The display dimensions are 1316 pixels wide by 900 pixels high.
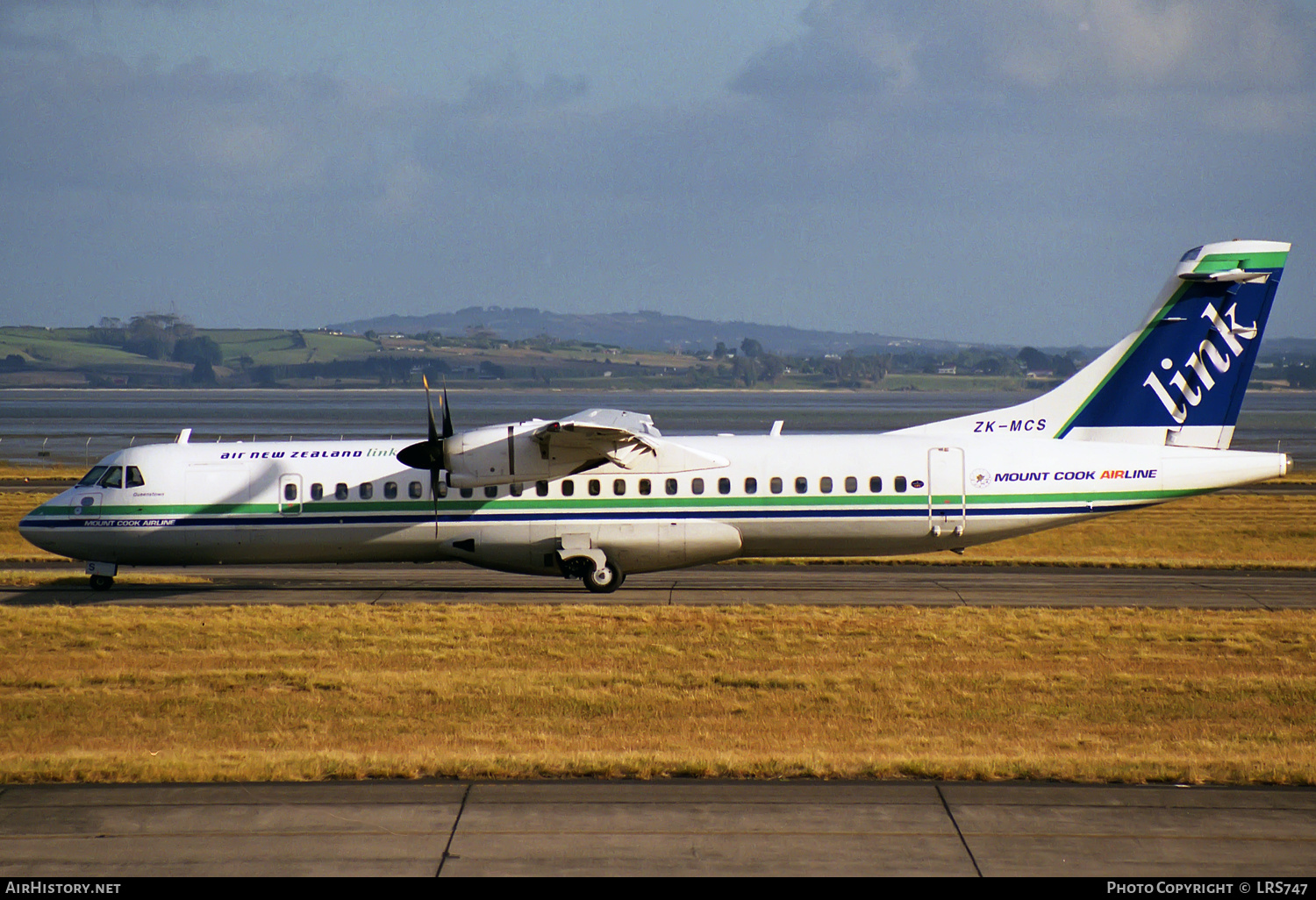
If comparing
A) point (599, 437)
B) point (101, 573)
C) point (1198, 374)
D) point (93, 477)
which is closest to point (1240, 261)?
point (1198, 374)

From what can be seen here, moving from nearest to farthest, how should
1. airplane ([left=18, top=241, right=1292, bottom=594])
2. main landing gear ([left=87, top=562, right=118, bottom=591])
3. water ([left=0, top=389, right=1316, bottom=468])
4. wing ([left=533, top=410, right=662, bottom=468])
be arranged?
wing ([left=533, top=410, right=662, bottom=468]) < airplane ([left=18, top=241, right=1292, bottom=594]) < main landing gear ([left=87, top=562, right=118, bottom=591]) < water ([left=0, top=389, right=1316, bottom=468])

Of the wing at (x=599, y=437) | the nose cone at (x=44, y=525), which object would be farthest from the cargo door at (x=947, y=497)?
the nose cone at (x=44, y=525)

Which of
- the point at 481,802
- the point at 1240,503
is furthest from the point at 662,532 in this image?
the point at 1240,503

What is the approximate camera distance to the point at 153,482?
86.9 feet

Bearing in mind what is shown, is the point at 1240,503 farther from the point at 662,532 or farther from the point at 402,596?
the point at 402,596

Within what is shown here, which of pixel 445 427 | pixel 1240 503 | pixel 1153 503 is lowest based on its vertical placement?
pixel 1240 503

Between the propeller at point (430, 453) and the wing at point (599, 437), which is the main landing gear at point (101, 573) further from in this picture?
the wing at point (599, 437)

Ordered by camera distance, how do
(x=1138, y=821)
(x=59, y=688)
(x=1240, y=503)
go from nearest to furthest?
(x=1138, y=821)
(x=59, y=688)
(x=1240, y=503)

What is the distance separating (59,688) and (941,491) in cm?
1750

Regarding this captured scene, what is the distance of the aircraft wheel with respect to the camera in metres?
26.3

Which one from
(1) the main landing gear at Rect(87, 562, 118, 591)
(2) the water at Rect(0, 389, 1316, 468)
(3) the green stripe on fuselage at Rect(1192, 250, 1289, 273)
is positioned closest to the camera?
(3) the green stripe on fuselage at Rect(1192, 250, 1289, 273)

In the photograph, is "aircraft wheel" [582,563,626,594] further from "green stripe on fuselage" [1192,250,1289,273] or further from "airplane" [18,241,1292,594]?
"green stripe on fuselage" [1192,250,1289,273]

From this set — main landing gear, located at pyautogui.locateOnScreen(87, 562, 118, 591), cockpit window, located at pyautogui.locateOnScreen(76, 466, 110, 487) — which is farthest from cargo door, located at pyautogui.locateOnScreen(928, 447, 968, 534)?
cockpit window, located at pyautogui.locateOnScreen(76, 466, 110, 487)

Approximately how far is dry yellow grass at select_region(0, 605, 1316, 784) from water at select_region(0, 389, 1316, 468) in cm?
4026
